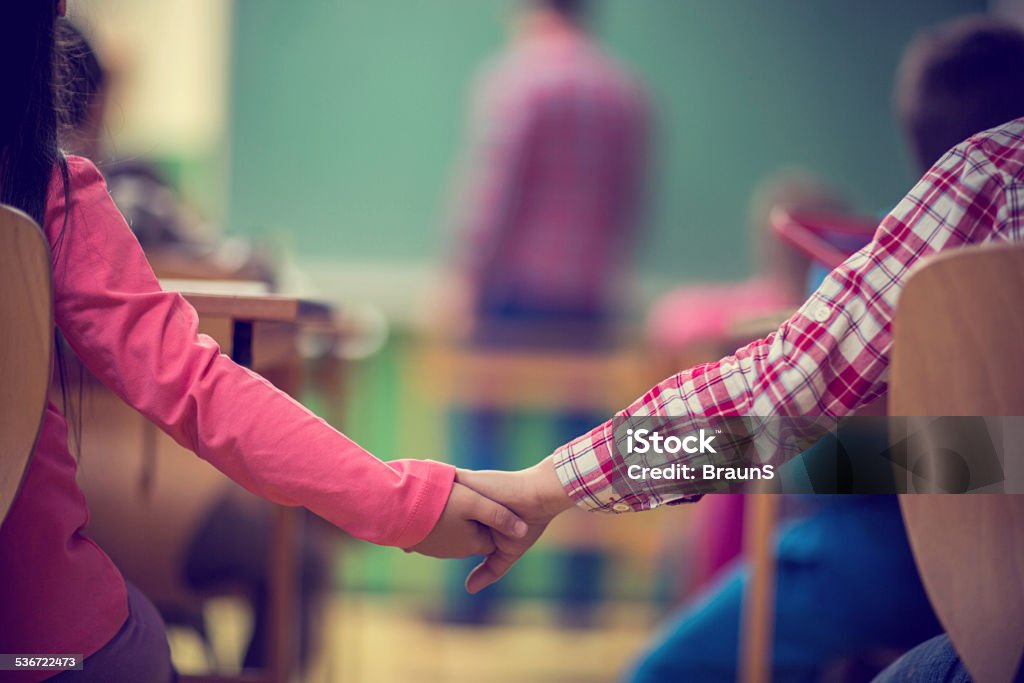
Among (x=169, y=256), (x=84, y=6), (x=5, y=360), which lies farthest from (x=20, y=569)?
(x=169, y=256)

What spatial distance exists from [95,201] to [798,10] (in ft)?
9.06

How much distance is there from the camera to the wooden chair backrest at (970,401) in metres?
0.65

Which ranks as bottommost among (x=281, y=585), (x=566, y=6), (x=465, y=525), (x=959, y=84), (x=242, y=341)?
(x=281, y=585)

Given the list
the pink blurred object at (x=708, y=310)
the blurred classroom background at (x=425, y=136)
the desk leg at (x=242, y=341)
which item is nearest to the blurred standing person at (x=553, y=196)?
the pink blurred object at (x=708, y=310)

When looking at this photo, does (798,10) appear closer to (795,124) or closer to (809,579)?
Result: (795,124)

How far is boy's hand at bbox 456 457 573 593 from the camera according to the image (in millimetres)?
923

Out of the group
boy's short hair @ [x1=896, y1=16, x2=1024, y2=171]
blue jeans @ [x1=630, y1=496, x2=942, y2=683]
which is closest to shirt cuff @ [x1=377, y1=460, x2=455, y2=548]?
boy's short hair @ [x1=896, y1=16, x2=1024, y2=171]

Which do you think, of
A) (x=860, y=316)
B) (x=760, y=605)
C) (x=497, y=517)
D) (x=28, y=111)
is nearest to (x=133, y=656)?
(x=497, y=517)

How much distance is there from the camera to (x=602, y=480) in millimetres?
889

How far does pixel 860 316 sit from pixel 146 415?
0.55 meters

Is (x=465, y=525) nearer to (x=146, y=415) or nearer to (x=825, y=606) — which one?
(x=146, y=415)

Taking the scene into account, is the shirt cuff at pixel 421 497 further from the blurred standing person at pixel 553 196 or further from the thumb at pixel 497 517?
the blurred standing person at pixel 553 196

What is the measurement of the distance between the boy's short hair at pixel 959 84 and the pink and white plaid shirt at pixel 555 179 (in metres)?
1.40

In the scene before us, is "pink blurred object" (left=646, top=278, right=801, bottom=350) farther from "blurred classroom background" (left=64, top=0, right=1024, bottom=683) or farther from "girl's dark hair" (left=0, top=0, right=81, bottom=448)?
"girl's dark hair" (left=0, top=0, right=81, bottom=448)
